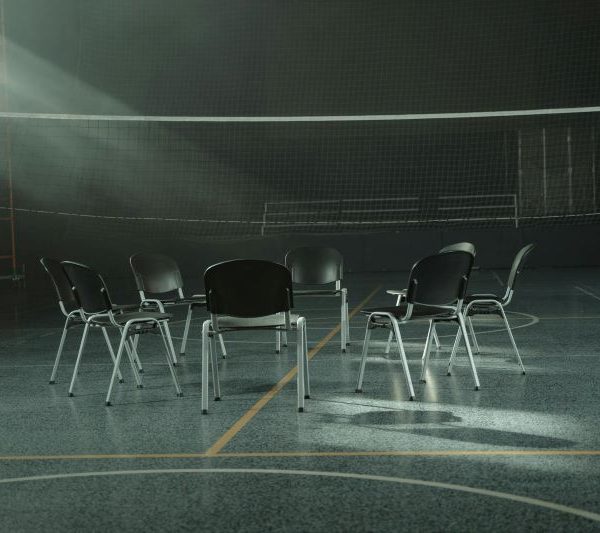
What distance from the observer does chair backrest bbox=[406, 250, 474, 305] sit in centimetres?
493

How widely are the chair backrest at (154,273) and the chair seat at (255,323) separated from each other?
1996 millimetres

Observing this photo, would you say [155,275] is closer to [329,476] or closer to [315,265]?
[315,265]

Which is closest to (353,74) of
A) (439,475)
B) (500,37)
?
(500,37)

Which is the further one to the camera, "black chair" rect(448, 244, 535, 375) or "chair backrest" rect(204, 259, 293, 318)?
"black chair" rect(448, 244, 535, 375)

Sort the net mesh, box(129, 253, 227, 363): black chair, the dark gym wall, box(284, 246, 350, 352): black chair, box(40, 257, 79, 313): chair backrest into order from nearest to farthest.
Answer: box(40, 257, 79, 313): chair backrest, box(129, 253, 227, 363): black chair, box(284, 246, 350, 352): black chair, the dark gym wall, the net mesh

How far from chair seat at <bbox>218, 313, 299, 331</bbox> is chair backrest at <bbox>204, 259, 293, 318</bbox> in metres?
0.14

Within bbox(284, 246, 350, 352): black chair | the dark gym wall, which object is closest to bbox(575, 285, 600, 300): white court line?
bbox(284, 246, 350, 352): black chair

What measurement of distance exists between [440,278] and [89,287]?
2.00 m

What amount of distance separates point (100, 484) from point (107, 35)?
1534cm

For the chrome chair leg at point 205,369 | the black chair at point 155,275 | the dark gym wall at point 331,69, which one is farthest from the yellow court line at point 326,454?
the dark gym wall at point 331,69

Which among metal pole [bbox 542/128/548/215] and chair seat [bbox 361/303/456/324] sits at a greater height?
metal pole [bbox 542/128/548/215]

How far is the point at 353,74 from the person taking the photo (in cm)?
1808

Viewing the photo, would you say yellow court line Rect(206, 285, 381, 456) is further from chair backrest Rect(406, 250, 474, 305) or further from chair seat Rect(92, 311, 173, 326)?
chair backrest Rect(406, 250, 474, 305)

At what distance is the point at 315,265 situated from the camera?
755 centimetres
